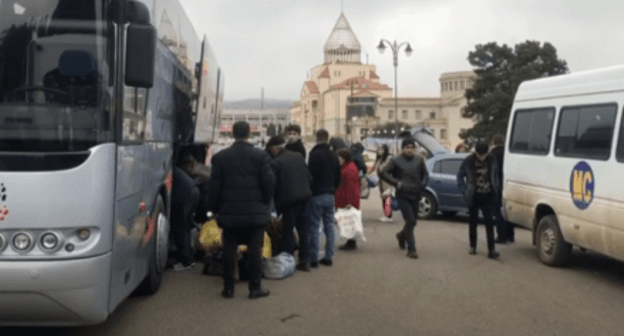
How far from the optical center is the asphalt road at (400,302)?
6.19 m

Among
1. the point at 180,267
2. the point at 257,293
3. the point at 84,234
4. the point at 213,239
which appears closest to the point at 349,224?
the point at 213,239

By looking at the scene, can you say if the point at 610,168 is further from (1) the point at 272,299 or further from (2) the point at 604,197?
(1) the point at 272,299

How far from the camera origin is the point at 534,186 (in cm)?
1003

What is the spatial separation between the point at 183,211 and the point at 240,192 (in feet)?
6.43

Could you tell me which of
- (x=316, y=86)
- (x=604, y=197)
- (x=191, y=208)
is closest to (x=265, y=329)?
(x=191, y=208)

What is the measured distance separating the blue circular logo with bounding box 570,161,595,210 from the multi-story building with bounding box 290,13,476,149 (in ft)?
403

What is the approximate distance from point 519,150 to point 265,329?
19.7 ft

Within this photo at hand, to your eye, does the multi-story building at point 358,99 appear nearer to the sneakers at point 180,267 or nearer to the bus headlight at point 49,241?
the sneakers at point 180,267

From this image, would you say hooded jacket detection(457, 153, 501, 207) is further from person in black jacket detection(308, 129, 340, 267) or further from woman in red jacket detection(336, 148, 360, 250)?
person in black jacket detection(308, 129, 340, 267)

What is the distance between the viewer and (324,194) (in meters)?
9.57

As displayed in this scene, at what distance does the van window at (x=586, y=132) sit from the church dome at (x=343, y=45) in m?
A: 165

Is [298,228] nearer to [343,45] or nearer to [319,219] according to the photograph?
[319,219]

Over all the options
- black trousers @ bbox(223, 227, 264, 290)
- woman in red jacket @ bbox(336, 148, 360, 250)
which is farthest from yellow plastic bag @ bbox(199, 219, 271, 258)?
woman in red jacket @ bbox(336, 148, 360, 250)

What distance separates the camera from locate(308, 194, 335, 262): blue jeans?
9445 millimetres
